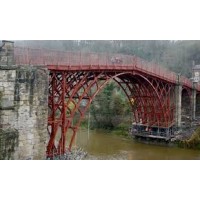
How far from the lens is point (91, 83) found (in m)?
21.2

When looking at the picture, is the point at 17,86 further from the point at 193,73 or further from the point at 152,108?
the point at 193,73

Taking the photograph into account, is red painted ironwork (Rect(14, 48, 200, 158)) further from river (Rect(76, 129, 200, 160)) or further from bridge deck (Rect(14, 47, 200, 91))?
river (Rect(76, 129, 200, 160))

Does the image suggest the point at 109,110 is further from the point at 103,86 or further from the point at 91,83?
the point at 91,83

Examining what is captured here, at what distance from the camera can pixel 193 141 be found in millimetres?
28547

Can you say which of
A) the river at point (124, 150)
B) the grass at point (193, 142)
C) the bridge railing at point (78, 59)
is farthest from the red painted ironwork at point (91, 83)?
the grass at point (193, 142)

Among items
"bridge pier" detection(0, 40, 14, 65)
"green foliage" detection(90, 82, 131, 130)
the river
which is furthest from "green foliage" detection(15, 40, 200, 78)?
"bridge pier" detection(0, 40, 14, 65)

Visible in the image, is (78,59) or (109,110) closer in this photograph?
(78,59)

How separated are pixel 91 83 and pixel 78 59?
6.18ft

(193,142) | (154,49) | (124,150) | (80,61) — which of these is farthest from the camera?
(154,49)

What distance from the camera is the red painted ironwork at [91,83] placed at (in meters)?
18.4

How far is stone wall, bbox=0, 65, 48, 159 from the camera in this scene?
15.0 m

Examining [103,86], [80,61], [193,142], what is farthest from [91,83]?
[193,142]

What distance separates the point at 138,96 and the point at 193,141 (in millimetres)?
6209

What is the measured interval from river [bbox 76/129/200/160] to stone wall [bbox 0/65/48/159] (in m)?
7.50
